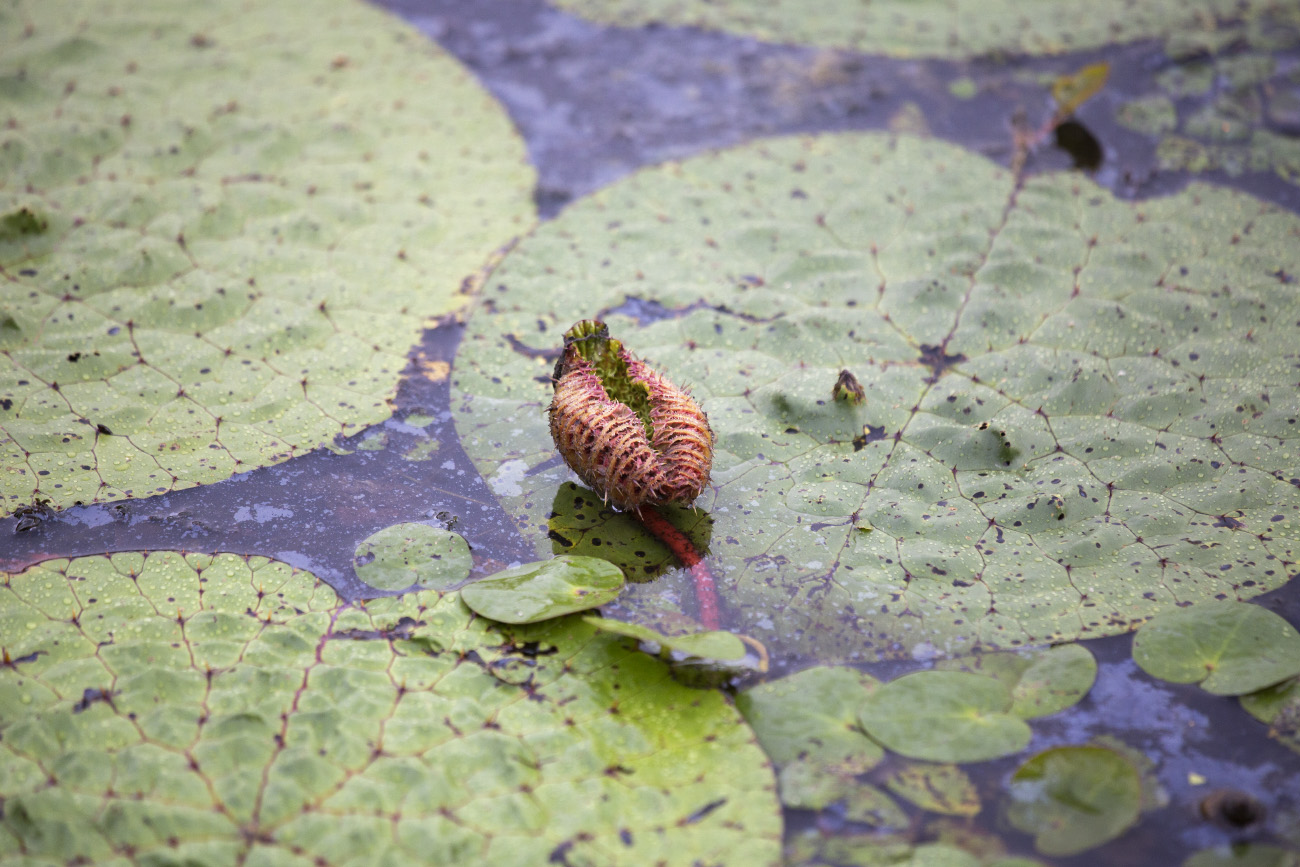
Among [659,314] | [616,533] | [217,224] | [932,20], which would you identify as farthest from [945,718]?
[932,20]

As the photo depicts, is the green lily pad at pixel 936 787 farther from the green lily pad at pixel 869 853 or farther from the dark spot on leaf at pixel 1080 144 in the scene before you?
the dark spot on leaf at pixel 1080 144

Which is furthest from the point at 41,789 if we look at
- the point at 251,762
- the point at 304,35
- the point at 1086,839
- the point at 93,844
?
the point at 304,35

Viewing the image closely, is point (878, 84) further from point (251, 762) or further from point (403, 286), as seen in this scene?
point (251, 762)

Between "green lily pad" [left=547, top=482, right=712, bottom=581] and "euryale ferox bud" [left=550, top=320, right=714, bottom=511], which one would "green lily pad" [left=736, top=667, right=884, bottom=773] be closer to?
"green lily pad" [left=547, top=482, right=712, bottom=581]

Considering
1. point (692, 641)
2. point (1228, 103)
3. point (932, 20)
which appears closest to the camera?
point (692, 641)

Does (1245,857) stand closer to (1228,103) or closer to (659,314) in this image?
(659,314)
